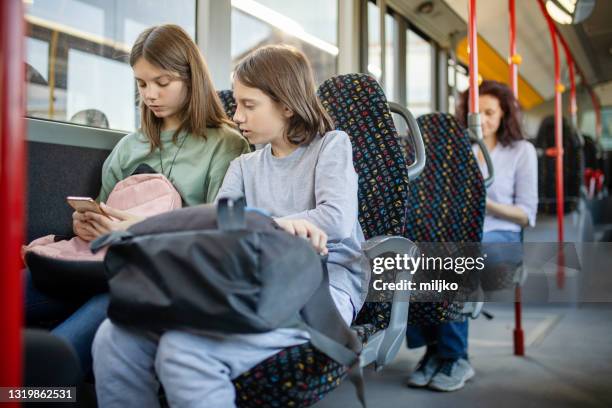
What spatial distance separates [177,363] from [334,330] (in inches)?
12.1

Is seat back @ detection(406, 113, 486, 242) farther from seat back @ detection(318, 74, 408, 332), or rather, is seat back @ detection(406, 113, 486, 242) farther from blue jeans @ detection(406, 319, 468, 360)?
seat back @ detection(318, 74, 408, 332)

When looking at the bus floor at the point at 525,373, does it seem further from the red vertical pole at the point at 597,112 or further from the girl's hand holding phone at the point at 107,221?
the red vertical pole at the point at 597,112

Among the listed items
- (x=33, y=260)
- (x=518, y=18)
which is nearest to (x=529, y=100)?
(x=518, y=18)

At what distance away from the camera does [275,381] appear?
103 cm

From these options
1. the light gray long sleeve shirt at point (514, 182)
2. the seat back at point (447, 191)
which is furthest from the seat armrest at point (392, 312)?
the light gray long sleeve shirt at point (514, 182)

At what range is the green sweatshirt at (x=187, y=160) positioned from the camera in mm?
1622

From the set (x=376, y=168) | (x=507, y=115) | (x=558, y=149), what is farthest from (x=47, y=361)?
(x=558, y=149)

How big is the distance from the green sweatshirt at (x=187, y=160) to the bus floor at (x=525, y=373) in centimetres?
99

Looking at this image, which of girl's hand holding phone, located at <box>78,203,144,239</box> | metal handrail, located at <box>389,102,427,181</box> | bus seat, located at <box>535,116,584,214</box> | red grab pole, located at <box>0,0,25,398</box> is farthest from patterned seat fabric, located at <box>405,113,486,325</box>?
bus seat, located at <box>535,116,584,214</box>

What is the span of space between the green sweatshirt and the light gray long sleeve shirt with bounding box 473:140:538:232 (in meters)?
1.39

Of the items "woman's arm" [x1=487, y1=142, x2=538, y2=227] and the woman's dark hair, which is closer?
"woman's arm" [x1=487, y1=142, x2=538, y2=227]

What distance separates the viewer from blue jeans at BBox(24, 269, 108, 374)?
4.03 feet

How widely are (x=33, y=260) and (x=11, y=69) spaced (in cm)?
77

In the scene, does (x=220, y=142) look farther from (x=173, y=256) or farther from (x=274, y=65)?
(x=173, y=256)
